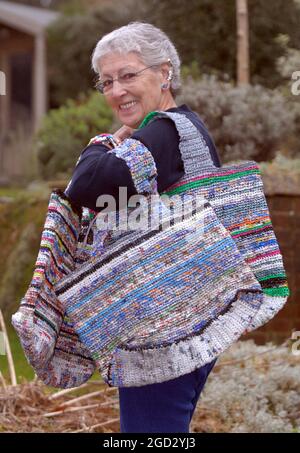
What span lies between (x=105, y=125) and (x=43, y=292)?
23.2 ft

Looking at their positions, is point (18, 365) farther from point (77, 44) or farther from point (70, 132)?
point (77, 44)

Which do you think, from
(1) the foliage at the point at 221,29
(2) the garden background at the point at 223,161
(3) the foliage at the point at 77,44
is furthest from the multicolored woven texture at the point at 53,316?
(3) the foliage at the point at 77,44

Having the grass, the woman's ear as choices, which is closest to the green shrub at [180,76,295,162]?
the grass

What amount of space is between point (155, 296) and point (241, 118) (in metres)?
5.71

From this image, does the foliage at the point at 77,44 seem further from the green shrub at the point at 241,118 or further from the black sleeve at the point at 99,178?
the black sleeve at the point at 99,178

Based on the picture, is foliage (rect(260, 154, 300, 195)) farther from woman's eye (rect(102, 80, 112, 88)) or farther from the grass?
woman's eye (rect(102, 80, 112, 88))

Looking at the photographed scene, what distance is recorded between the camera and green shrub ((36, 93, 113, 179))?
9.68m

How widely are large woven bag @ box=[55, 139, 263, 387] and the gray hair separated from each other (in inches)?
13.8

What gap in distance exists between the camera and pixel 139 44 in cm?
264

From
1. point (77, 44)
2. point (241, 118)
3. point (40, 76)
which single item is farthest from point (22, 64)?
point (241, 118)

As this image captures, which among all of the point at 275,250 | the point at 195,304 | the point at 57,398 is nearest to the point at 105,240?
the point at 195,304

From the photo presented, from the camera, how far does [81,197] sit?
2.46 metres

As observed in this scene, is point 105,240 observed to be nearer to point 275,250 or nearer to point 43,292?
point 43,292

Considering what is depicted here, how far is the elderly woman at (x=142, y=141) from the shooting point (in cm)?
244
